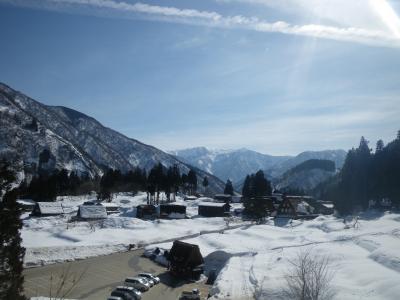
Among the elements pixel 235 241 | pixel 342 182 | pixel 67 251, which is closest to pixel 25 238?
pixel 67 251

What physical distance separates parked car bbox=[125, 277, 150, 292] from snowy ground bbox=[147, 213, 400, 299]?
18.3 ft

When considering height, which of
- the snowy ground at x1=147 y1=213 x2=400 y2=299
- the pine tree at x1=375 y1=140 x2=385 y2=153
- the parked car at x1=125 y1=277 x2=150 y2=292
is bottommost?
the parked car at x1=125 y1=277 x2=150 y2=292

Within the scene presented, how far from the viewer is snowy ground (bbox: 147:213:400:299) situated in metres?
26.8

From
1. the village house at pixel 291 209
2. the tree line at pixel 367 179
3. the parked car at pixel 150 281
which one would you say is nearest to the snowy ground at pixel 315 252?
the parked car at pixel 150 281

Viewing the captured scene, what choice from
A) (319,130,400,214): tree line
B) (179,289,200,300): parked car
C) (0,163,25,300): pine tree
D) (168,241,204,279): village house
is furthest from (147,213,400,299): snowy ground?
(0,163,25,300): pine tree

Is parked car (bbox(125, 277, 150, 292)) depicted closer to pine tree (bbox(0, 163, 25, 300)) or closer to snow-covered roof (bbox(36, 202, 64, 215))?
pine tree (bbox(0, 163, 25, 300))

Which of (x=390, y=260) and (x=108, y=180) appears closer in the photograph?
(x=390, y=260)

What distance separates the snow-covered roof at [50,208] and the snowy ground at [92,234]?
2484mm

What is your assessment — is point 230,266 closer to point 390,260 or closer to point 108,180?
point 390,260

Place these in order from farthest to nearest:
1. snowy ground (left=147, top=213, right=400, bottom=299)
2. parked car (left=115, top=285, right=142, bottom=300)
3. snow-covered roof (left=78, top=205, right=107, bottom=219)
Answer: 1. snow-covered roof (left=78, top=205, right=107, bottom=219)
2. parked car (left=115, top=285, right=142, bottom=300)
3. snowy ground (left=147, top=213, right=400, bottom=299)

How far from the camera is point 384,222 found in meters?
59.5

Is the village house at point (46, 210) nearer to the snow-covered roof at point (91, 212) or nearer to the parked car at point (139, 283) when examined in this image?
the snow-covered roof at point (91, 212)

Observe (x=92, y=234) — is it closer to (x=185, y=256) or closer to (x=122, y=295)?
(x=185, y=256)

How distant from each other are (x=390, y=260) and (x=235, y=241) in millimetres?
21785
